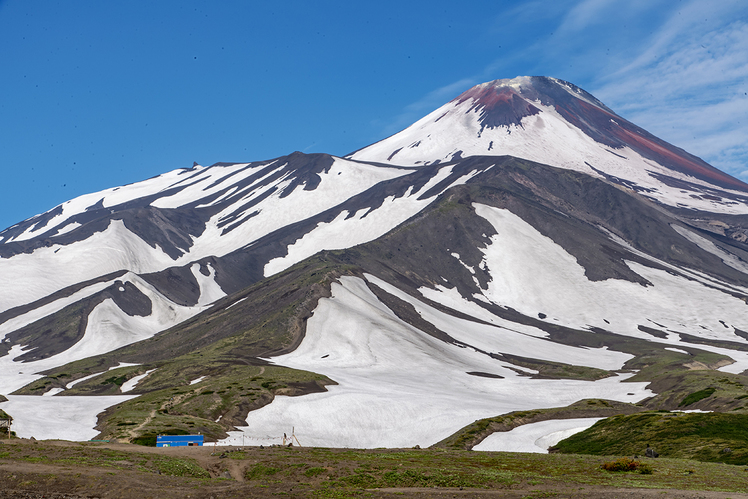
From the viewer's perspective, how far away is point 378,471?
123 feet

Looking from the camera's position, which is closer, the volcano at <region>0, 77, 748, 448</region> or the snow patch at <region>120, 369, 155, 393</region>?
the volcano at <region>0, 77, 748, 448</region>

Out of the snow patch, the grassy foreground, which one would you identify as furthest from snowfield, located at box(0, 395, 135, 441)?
the grassy foreground

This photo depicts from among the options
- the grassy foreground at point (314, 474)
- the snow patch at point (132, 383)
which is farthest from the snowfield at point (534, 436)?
the snow patch at point (132, 383)

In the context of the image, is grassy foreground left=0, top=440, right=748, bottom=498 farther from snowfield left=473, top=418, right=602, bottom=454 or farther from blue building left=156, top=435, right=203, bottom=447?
snowfield left=473, top=418, right=602, bottom=454

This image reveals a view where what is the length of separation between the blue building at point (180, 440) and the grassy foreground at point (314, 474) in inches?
388

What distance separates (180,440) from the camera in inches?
2197

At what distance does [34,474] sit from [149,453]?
11.1 m

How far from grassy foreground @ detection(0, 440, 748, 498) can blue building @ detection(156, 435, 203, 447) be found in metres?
9.84

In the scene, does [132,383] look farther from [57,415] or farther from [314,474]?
[314,474]

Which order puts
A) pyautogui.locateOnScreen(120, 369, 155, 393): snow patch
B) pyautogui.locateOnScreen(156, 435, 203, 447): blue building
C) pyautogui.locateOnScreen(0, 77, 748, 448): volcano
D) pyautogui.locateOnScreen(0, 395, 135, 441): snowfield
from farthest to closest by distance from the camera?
pyautogui.locateOnScreen(120, 369, 155, 393): snow patch < pyautogui.locateOnScreen(0, 77, 748, 448): volcano < pyautogui.locateOnScreen(0, 395, 135, 441): snowfield < pyautogui.locateOnScreen(156, 435, 203, 447): blue building

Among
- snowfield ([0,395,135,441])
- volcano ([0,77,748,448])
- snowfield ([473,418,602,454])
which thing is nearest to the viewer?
snowfield ([473,418,602,454])

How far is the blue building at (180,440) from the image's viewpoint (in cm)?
5473

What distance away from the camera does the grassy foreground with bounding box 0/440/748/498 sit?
102 feet

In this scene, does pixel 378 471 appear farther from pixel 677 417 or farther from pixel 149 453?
pixel 677 417
